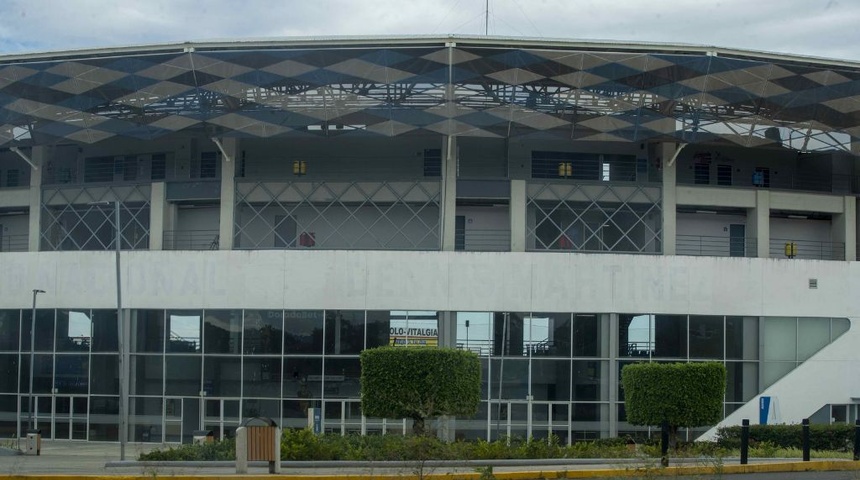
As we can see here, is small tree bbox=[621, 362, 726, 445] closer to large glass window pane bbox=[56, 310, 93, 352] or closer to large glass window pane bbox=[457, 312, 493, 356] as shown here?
large glass window pane bbox=[457, 312, 493, 356]

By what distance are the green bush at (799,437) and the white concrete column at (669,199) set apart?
9.53m

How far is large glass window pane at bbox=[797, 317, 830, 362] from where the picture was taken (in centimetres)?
4831

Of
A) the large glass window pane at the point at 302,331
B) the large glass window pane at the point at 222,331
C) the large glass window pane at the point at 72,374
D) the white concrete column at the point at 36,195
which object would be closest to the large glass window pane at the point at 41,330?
the large glass window pane at the point at 72,374

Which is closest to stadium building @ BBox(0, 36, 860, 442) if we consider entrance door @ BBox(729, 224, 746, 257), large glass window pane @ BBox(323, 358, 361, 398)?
large glass window pane @ BBox(323, 358, 361, 398)

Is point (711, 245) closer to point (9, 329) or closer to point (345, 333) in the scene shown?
point (345, 333)

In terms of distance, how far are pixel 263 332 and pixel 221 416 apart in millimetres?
3556

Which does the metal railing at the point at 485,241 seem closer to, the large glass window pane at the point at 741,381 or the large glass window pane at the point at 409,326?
the large glass window pane at the point at 409,326

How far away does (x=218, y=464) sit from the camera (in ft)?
92.7

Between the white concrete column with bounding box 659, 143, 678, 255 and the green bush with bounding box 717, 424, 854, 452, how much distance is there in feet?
31.3

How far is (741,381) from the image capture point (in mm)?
47688

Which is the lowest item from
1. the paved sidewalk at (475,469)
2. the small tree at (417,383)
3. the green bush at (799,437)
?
the green bush at (799,437)

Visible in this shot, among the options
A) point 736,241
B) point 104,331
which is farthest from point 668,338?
point 104,331

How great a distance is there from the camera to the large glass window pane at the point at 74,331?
48688 mm

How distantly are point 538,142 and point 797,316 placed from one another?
39.6ft
